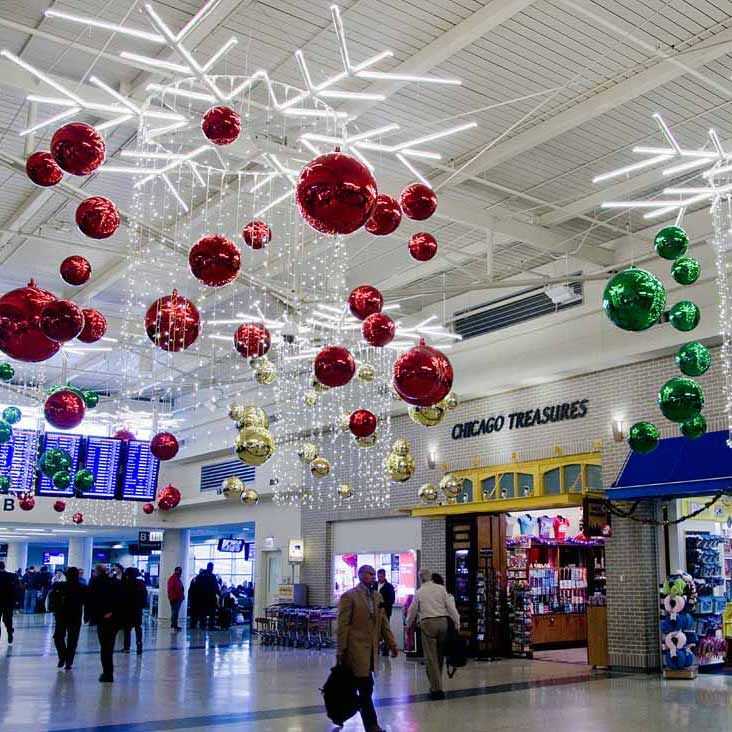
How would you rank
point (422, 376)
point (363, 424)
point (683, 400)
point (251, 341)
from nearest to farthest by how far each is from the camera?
point (422, 376), point (683, 400), point (251, 341), point (363, 424)

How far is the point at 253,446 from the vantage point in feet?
32.0

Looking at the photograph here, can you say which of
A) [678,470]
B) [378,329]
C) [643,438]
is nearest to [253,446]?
[378,329]

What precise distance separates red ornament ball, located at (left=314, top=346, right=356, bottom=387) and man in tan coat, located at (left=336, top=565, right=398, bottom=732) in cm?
183

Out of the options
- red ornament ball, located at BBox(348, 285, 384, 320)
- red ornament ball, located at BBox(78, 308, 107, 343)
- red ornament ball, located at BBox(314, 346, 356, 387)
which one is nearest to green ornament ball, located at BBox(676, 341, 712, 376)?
red ornament ball, located at BBox(348, 285, 384, 320)

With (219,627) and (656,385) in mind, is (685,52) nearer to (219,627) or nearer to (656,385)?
(656,385)

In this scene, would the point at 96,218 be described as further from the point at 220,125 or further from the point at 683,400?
the point at 683,400

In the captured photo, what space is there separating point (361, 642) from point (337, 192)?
13.0 ft

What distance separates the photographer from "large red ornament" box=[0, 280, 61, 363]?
23.1 feet

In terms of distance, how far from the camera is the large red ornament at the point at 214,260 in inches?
273

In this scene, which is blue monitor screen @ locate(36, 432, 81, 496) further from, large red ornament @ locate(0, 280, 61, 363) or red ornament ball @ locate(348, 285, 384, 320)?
large red ornament @ locate(0, 280, 61, 363)

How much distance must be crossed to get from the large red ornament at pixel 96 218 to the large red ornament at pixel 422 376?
2.78m

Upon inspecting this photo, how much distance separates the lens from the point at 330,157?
17.0 feet

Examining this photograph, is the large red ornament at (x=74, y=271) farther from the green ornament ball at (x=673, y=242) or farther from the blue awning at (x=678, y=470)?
the blue awning at (x=678, y=470)

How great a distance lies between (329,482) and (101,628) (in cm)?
965
